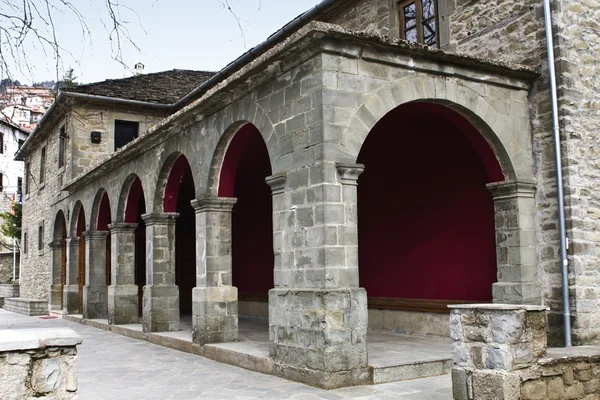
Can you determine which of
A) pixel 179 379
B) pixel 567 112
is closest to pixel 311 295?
pixel 179 379

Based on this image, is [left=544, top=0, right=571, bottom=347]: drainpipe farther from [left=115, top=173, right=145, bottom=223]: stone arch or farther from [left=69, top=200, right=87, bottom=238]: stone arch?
[left=69, top=200, right=87, bottom=238]: stone arch

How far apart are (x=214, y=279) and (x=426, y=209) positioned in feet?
10.2

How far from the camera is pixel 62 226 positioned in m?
18.1

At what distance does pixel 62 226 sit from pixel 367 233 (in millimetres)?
11436

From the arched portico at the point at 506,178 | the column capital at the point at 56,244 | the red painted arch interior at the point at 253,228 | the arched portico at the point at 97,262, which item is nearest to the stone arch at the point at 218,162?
the arched portico at the point at 506,178

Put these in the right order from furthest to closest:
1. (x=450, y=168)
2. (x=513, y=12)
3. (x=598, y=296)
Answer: (x=450, y=168)
(x=513, y=12)
(x=598, y=296)

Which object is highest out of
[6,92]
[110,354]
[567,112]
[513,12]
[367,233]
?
[513,12]

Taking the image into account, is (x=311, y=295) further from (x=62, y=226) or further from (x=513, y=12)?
(x=62, y=226)

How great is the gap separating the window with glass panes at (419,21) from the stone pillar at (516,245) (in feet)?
9.16

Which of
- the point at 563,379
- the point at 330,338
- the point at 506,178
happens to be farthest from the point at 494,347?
the point at 506,178

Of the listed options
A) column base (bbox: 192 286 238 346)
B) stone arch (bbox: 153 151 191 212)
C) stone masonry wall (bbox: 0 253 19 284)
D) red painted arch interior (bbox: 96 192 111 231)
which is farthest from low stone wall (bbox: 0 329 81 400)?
stone masonry wall (bbox: 0 253 19 284)

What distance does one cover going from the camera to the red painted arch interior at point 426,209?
8141 mm

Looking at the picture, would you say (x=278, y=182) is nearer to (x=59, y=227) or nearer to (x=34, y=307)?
(x=34, y=307)

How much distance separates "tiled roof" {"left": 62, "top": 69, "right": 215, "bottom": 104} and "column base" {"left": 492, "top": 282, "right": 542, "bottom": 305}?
37.6 feet
